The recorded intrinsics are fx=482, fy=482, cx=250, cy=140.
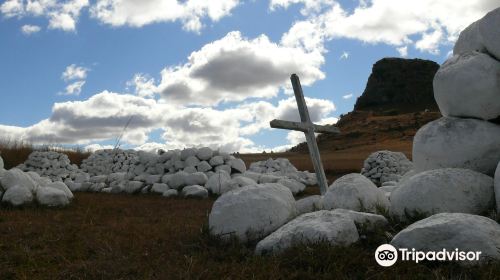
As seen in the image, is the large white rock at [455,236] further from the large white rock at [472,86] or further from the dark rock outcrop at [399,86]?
the dark rock outcrop at [399,86]

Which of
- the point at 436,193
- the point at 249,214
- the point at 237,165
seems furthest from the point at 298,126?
the point at 237,165

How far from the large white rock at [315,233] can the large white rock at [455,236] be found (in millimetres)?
526

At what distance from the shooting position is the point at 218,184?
14.7 m

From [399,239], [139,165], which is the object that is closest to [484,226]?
[399,239]

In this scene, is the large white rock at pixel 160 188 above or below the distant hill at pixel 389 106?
below

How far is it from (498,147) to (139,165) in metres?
14.2

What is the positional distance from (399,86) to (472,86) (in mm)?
71676

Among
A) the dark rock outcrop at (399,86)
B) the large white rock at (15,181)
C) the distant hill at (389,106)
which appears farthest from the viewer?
the dark rock outcrop at (399,86)

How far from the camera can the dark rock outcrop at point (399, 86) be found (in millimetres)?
71750

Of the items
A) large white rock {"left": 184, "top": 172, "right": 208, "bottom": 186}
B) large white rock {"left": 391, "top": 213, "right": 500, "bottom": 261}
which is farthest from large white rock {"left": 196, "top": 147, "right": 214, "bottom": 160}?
large white rock {"left": 391, "top": 213, "right": 500, "bottom": 261}

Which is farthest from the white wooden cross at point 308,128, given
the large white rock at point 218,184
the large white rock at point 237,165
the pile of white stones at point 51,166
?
the pile of white stones at point 51,166

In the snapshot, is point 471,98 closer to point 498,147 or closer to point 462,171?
point 498,147

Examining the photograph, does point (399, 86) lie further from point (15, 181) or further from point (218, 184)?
point (15, 181)

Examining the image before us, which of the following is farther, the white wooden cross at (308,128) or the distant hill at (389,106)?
the distant hill at (389,106)
